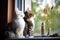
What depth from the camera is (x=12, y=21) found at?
1659mm

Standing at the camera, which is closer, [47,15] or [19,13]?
[19,13]

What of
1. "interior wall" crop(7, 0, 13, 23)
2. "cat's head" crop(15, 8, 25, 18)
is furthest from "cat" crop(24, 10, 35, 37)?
"interior wall" crop(7, 0, 13, 23)

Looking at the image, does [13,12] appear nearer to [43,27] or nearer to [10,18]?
[10,18]

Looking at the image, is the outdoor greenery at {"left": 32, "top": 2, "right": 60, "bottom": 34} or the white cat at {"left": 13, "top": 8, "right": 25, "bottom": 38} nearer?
the white cat at {"left": 13, "top": 8, "right": 25, "bottom": 38}

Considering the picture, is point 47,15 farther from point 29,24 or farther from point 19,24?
point 19,24

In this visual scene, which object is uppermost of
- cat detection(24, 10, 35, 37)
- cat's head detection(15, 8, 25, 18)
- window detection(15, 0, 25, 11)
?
window detection(15, 0, 25, 11)

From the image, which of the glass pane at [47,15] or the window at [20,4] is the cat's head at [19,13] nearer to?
the window at [20,4]

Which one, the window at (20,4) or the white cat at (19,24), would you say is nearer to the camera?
the white cat at (19,24)

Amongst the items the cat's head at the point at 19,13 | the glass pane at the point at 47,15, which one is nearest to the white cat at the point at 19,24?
the cat's head at the point at 19,13

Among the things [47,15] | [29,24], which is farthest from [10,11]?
[47,15]

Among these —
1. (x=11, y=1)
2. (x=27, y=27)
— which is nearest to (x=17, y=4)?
(x=11, y=1)

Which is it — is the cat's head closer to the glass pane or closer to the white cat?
the white cat

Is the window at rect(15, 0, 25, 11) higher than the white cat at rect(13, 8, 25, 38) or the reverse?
higher

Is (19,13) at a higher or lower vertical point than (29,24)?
higher
